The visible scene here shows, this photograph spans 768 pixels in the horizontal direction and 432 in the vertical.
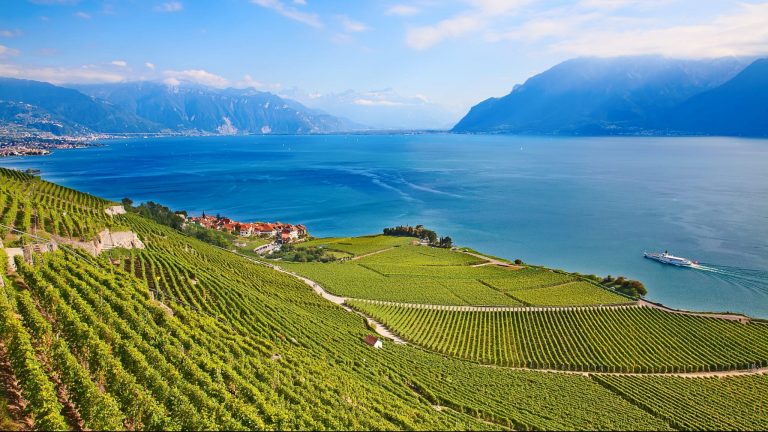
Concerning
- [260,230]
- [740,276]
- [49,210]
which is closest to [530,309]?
[740,276]

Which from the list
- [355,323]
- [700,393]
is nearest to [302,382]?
[355,323]

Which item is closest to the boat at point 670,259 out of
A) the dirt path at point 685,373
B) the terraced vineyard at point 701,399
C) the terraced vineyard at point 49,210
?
the dirt path at point 685,373

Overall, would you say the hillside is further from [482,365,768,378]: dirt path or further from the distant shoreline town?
the distant shoreline town

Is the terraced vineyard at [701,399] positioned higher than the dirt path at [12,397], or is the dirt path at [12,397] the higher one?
the dirt path at [12,397]

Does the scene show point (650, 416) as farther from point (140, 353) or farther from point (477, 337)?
point (140, 353)

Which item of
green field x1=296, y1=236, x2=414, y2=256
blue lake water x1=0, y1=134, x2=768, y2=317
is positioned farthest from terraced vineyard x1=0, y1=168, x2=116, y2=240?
blue lake water x1=0, y1=134, x2=768, y2=317

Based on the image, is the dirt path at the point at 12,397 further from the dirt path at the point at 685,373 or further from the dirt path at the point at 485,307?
the dirt path at the point at 485,307
